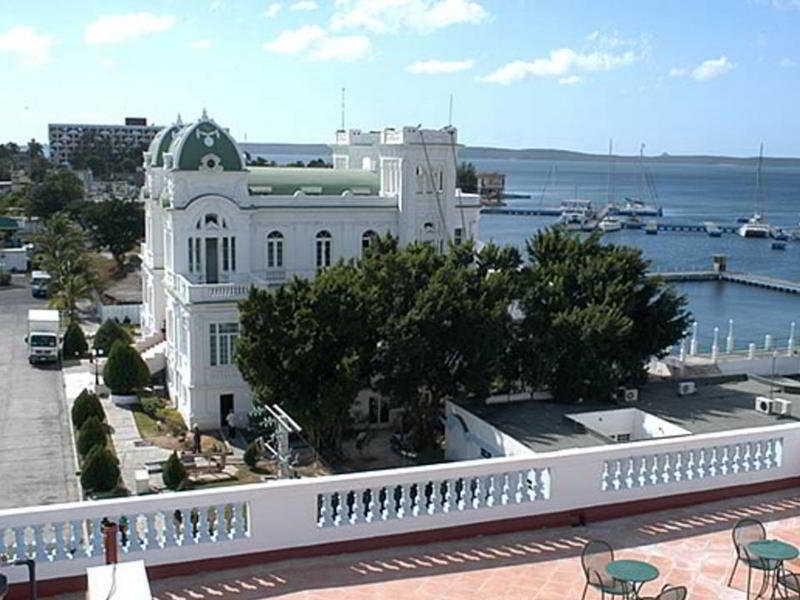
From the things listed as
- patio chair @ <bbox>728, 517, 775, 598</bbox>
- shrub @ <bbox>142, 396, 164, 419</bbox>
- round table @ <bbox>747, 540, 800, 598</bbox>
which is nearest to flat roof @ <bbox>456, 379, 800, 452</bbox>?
shrub @ <bbox>142, 396, 164, 419</bbox>

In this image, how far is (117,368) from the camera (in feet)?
138

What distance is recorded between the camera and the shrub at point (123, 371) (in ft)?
138

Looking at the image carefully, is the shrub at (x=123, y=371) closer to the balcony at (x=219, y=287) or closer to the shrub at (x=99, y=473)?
the balcony at (x=219, y=287)

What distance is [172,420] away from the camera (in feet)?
133

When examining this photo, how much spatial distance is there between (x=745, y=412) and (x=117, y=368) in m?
27.0

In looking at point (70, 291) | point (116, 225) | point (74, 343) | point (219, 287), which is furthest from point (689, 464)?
point (116, 225)

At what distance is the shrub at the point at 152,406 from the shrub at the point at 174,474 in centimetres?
1016

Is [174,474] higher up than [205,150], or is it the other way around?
[205,150]

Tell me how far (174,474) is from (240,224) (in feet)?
45.6

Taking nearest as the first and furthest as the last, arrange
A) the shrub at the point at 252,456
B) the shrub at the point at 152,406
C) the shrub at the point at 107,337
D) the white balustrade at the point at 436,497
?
1. the white balustrade at the point at 436,497
2. the shrub at the point at 252,456
3. the shrub at the point at 152,406
4. the shrub at the point at 107,337

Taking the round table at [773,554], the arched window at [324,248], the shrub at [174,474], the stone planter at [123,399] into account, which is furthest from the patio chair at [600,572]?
the stone planter at [123,399]

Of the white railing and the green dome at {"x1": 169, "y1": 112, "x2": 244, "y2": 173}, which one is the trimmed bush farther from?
the white railing

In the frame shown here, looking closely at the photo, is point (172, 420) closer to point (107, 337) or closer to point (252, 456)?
point (252, 456)

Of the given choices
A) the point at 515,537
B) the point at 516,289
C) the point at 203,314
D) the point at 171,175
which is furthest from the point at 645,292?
the point at 515,537
